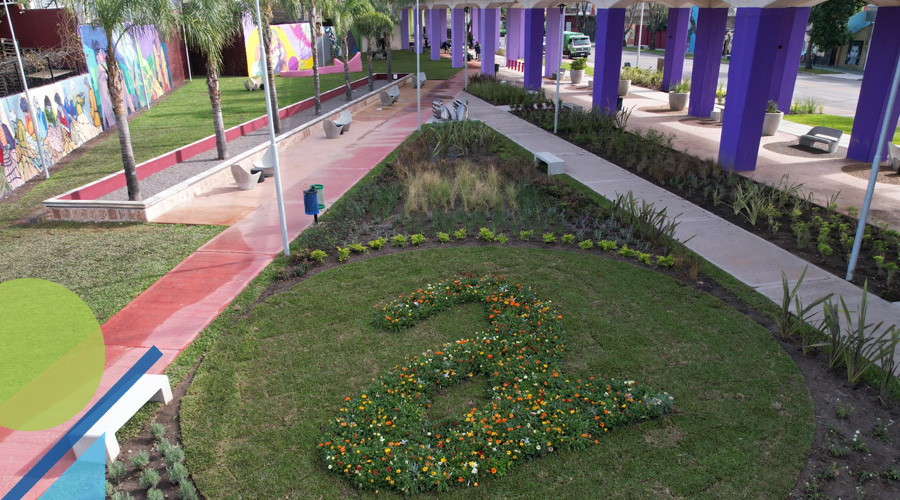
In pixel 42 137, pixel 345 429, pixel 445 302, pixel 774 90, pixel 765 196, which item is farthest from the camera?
pixel 774 90

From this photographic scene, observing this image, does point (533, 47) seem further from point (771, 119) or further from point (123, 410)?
point (123, 410)

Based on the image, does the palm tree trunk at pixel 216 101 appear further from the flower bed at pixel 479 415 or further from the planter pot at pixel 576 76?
the planter pot at pixel 576 76

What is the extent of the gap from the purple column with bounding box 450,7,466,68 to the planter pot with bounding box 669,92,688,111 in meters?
18.1

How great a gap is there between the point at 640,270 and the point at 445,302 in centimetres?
312

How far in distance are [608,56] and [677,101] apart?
408cm

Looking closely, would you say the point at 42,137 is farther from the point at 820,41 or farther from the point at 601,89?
the point at 820,41

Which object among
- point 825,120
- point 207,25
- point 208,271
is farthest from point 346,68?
point 825,120

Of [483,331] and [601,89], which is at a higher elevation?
[601,89]

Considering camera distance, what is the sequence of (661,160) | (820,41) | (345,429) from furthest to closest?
(820,41), (661,160), (345,429)

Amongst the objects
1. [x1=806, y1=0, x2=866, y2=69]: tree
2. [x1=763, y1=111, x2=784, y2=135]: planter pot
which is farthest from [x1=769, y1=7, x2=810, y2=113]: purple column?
[x1=806, y1=0, x2=866, y2=69]: tree

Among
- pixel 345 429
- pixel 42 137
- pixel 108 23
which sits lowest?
pixel 345 429

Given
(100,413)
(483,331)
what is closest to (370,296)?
(483,331)

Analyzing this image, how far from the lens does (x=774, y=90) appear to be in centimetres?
1997

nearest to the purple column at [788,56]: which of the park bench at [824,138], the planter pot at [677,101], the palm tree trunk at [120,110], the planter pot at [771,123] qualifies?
the planter pot at [771,123]
